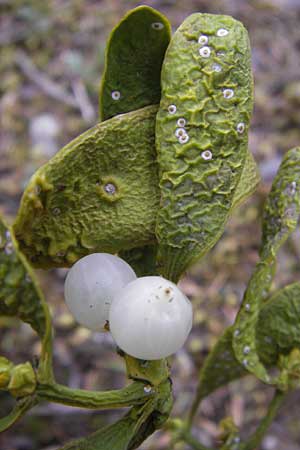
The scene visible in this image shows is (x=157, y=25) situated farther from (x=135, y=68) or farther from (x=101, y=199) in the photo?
(x=101, y=199)

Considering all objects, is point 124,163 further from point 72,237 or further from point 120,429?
point 120,429

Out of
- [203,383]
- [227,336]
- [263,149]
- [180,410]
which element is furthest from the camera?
[263,149]

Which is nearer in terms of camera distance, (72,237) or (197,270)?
(72,237)

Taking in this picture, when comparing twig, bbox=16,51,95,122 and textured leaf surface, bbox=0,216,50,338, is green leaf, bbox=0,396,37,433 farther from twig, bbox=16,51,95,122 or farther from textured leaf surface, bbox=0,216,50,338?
twig, bbox=16,51,95,122

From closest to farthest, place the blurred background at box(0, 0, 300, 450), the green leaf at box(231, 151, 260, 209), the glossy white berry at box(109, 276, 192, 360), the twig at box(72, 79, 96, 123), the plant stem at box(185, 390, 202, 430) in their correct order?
the glossy white berry at box(109, 276, 192, 360), the green leaf at box(231, 151, 260, 209), the plant stem at box(185, 390, 202, 430), the blurred background at box(0, 0, 300, 450), the twig at box(72, 79, 96, 123)

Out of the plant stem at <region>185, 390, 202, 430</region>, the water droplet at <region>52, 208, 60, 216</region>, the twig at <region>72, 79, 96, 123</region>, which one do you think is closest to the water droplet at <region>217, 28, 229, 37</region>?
the water droplet at <region>52, 208, 60, 216</region>

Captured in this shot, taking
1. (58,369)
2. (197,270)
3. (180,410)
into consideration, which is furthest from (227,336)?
(197,270)

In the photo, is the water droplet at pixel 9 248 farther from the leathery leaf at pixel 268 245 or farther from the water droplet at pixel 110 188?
the leathery leaf at pixel 268 245
